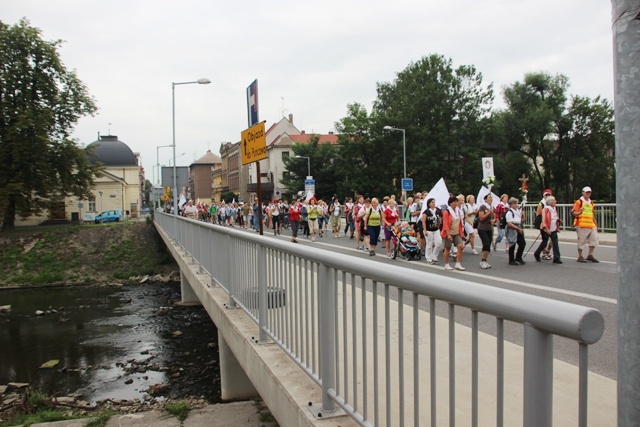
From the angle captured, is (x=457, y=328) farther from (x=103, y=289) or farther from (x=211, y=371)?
(x=103, y=289)

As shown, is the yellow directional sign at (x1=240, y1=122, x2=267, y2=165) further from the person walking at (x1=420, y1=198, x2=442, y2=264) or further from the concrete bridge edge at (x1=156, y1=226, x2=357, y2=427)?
the person walking at (x1=420, y1=198, x2=442, y2=264)

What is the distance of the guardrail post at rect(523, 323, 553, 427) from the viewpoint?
162 cm

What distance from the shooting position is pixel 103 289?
102 ft

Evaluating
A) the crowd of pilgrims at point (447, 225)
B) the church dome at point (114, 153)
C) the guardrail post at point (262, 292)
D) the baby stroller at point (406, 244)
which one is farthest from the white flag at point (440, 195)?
the church dome at point (114, 153)

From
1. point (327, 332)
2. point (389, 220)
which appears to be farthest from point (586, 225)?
point (327, 332)

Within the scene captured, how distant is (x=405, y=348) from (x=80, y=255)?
38.5 m

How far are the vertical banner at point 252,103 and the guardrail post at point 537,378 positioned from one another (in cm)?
711

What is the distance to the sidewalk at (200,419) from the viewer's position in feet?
22.5

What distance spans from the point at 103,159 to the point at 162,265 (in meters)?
60.2

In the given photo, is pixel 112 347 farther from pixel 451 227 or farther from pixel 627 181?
pixel 627 181

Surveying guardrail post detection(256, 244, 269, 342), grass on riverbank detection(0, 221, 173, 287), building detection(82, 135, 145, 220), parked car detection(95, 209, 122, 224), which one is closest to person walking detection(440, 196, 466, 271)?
guardrail post detection(256, 244, 269, 342)

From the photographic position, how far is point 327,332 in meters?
3.44

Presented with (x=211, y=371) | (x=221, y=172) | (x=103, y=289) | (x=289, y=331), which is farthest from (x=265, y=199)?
(x=289, y=331)

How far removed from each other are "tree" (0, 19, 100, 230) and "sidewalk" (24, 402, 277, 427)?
34.6 m
